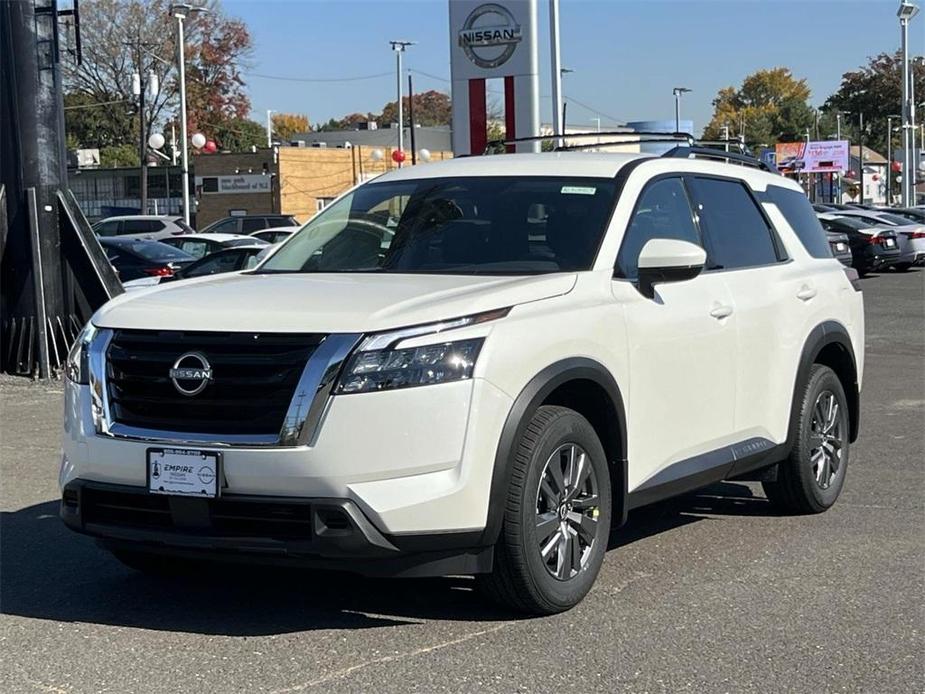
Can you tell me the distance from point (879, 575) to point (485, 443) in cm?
219

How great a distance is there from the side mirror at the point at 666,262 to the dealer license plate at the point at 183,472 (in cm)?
208

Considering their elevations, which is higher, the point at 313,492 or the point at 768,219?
the point at 768,219

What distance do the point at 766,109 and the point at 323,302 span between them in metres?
127

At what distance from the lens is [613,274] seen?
18.2 feet

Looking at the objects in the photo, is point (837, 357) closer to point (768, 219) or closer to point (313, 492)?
point (768, 219)

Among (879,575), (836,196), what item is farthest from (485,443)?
(836,196)

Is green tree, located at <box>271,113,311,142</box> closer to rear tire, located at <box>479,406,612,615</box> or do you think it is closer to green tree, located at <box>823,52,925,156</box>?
green tree, located at <box>823,52,925,156</box>

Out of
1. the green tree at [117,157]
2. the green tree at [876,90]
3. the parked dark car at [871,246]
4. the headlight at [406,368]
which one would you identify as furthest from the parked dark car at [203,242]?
the green tree at [876,90]

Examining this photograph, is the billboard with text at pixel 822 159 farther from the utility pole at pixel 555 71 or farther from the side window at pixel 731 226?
the side window at pixel 731 226

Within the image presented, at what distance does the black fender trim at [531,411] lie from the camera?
4695mm

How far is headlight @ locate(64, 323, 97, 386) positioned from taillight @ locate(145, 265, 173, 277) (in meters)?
13.9

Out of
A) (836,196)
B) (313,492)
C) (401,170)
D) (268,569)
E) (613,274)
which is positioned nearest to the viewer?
(313,492)

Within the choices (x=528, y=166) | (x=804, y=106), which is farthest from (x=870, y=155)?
(x=528, y=166)

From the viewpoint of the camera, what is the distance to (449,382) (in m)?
4.58
